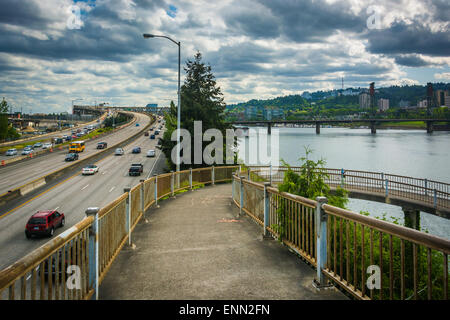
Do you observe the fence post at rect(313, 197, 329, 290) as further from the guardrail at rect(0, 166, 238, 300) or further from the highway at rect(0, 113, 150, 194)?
the highway at rect(0, 113, 150, 194)

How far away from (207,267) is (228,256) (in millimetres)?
753

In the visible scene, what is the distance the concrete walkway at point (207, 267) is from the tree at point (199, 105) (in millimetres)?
24666

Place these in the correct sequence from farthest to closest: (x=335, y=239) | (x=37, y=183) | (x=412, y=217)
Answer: (x=37, y=183), (x=412, y=217), (x=335, y=239)

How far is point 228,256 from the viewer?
658 centimetres

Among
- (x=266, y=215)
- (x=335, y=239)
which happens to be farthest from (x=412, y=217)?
(x=335, y=239)

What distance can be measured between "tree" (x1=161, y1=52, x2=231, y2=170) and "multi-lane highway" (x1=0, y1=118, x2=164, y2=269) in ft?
23.5

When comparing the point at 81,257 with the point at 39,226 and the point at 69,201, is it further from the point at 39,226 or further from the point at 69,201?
the point at 69,201

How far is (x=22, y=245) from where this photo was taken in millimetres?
17109

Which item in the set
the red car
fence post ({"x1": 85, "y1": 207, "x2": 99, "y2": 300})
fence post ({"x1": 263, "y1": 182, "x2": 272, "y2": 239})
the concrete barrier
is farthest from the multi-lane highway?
fence post ({"x1": 263, "y1": 182, "x2": 272, "y2": 239})

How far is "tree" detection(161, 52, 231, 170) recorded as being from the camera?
1395 inches

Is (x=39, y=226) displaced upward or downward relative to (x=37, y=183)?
downward

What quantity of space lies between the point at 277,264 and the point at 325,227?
138 cm

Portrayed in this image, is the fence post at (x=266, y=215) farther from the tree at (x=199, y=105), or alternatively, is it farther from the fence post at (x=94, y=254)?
the tree at (x=199, y=105)
